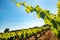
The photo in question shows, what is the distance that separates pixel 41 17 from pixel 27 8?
1.56 feet

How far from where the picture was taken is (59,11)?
14.6 ft

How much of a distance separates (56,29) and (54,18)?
29cm

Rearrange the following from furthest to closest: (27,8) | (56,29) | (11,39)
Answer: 1. (11,39)
2. (27,8)
3. (56,29)

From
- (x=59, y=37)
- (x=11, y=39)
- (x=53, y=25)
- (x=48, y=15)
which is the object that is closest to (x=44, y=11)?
(x=48, y=15)

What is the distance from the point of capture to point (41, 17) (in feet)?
13.6

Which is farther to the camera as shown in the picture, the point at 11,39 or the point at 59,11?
the point at 11,39

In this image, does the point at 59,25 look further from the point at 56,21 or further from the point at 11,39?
the point at 11,39

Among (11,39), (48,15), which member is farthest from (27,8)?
(11,39)

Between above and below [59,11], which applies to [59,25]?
below

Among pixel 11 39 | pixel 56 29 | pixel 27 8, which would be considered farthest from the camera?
pixel 11 39

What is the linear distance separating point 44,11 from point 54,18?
31 cm

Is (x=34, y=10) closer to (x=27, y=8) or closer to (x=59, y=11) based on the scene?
(x=27, y=8)

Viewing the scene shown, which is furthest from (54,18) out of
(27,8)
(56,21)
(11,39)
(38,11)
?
(11,39)

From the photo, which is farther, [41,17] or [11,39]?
[11,39]
